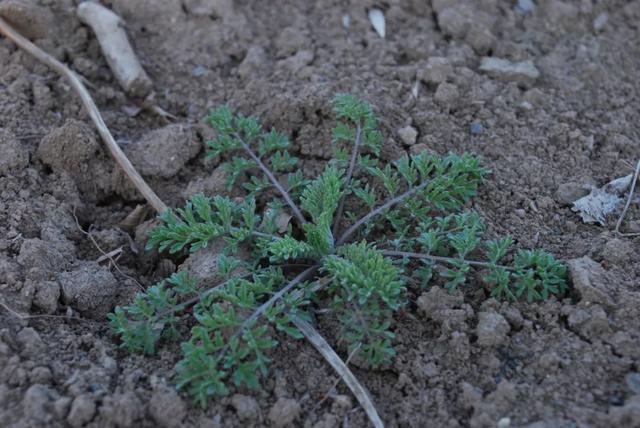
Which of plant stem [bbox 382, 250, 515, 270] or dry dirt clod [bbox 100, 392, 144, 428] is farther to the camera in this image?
plant stem [bbox 382, 250, 515, 270]

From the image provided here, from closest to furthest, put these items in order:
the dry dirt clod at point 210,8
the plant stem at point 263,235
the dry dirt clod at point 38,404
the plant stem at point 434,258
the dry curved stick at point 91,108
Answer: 1. the dry dirt clod at point 38,404
2. the plant stem at point 434,258
3. the plant stem at point 263,235
4. the dry curved stick at point 91,108
5. the dry dirt clod at point 210,8

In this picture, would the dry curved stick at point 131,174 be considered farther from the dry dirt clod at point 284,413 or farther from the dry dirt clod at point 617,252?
the dry dirt clod at point 617,252

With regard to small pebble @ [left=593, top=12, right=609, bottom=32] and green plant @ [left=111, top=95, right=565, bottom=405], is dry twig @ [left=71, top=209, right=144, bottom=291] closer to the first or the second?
green plant @ [left=111, top=95, right=565, bottom=405]

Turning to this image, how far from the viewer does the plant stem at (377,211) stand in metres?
3.30

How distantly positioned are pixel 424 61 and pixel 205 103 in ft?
4.03

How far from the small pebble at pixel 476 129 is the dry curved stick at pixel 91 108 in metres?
1.57

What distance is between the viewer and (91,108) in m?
3.80

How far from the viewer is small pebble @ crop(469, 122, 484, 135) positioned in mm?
3750

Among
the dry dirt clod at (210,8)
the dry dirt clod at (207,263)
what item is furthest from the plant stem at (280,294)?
the dry dirt clod at (210,8)

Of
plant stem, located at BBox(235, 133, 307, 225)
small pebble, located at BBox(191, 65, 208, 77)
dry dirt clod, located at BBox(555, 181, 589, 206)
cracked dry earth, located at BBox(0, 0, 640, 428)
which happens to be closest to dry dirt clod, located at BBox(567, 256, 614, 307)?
cracked dry earth, located at BBox(0, 0, 640, 428)

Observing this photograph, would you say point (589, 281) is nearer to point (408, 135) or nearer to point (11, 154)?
point (408, 135)

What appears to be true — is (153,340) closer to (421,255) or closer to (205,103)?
(421,255)

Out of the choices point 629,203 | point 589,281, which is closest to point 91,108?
point 589,281

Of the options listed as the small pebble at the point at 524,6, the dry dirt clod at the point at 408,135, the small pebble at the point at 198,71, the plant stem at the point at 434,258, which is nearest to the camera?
the plant stem at the point at 434,258
